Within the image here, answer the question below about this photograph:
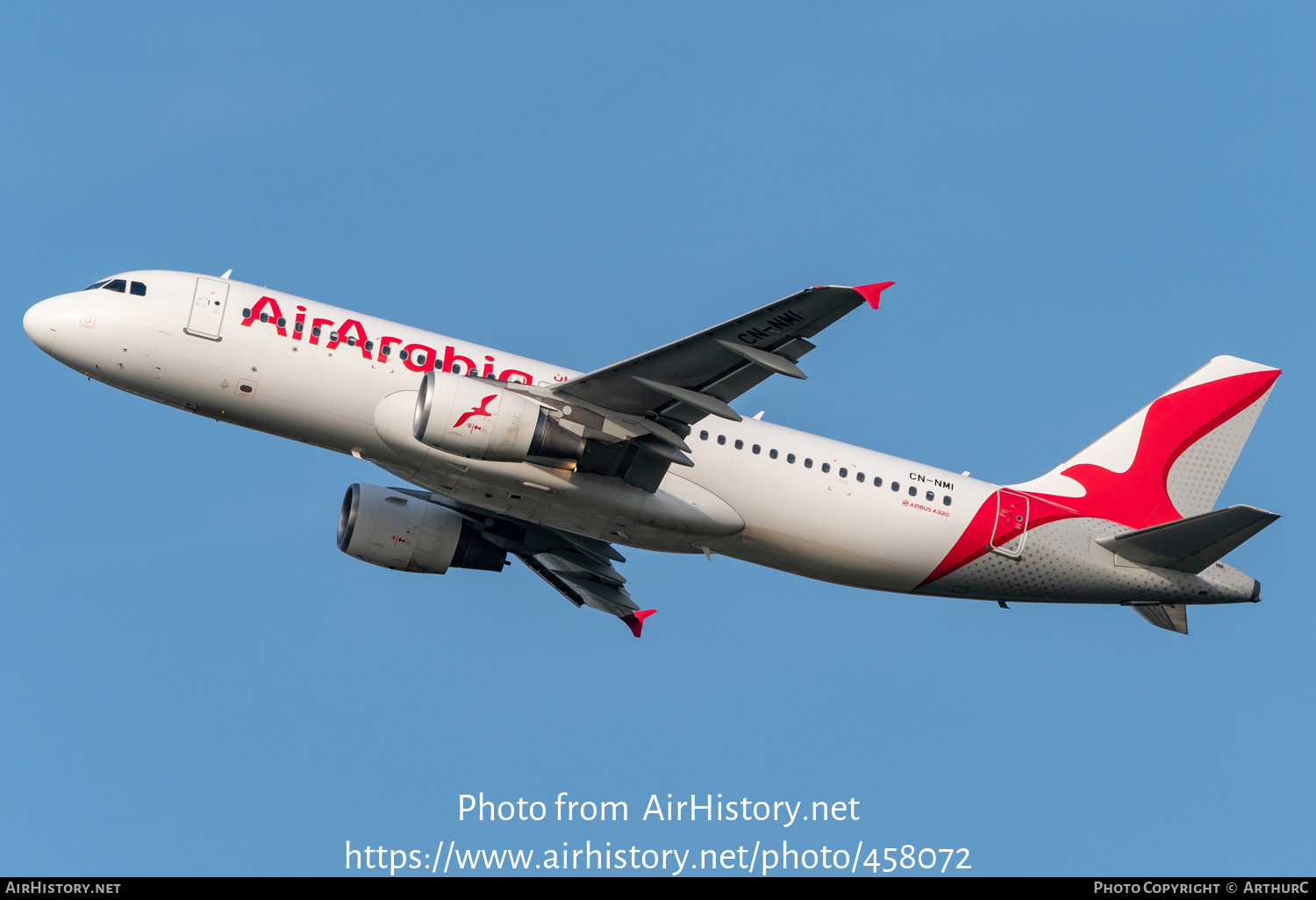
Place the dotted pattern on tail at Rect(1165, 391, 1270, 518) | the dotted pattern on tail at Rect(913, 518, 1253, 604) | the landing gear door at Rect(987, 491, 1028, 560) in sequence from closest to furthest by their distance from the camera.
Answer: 1. the landing gear door at Rect(987, 491, 1028, 560)
2. the dotted pattern on tail at Rect(913, 518, 1253, 604)
3. the dotted pattern on tail at Rect(1165, 391, 1270, 518)

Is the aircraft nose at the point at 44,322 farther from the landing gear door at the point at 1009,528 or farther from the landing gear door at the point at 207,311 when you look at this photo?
the landing gear door at the point at 1009,528

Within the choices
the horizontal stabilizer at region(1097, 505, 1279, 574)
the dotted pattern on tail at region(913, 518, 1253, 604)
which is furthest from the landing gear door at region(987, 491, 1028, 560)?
the horizontal stabilizer at region(1097, 505, 1279, 574)

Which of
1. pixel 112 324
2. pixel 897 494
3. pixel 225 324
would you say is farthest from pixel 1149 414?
pixel 112 324

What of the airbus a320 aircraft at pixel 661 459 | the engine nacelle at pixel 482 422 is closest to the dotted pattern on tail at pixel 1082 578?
the airbus a320 aircraft at pixel 661 459

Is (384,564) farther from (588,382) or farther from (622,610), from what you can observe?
(588,382)

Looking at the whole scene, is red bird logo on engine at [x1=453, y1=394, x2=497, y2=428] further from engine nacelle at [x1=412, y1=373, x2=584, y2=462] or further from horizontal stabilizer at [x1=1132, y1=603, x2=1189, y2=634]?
horizontal stabilizer at [x1=1132, y1=603, x2=1189, y2=634]

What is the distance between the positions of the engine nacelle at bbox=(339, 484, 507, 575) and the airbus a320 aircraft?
55 mm

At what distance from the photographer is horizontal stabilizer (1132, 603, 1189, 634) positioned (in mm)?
37794

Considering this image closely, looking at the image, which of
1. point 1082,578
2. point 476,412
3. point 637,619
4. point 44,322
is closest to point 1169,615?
point 1082,578

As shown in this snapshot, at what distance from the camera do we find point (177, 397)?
32.7 m

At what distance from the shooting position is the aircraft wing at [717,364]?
28219 millimetres

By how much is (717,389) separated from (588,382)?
9.91 feet

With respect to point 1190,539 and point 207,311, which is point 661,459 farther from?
point 1190,539
